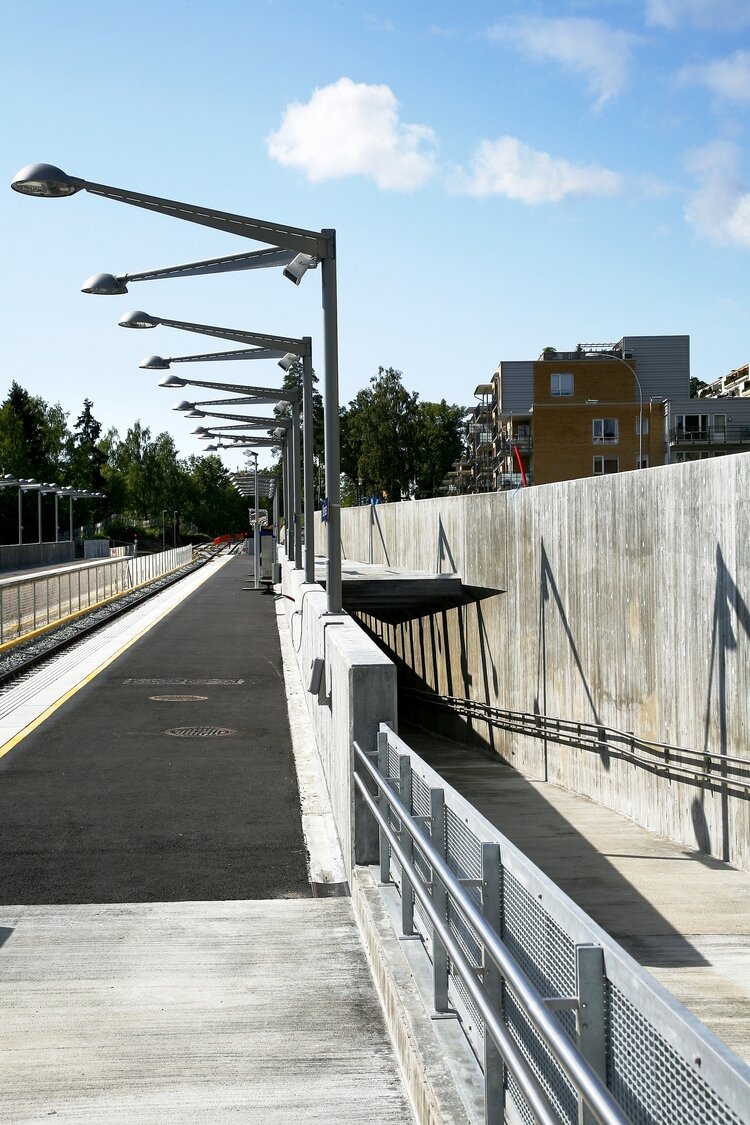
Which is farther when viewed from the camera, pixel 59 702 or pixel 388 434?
pixel 388 434

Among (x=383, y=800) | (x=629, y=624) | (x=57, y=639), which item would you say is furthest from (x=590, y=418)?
(x=383, y=800)

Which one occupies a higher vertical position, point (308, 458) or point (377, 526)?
point (308, 458)

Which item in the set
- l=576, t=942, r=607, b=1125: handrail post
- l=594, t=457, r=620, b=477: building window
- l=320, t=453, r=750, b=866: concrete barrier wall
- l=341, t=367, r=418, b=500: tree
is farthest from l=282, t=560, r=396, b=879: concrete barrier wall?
l=341, t=367, r=418, b=500: tree

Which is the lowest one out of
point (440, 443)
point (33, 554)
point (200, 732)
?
point (200, 732)

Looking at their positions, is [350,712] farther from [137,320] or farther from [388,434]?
[388,434]

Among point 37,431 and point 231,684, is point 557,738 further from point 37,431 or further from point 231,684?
point 37,431

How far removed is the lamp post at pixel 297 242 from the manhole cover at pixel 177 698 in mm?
4485

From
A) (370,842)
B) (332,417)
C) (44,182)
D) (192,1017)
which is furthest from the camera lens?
(332,417)

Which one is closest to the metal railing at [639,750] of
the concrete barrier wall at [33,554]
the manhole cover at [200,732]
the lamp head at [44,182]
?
the manhole cover at [200,732]

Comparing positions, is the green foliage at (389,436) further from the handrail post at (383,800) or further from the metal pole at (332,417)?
the handrail post at (383,800)

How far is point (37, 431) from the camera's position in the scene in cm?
13025

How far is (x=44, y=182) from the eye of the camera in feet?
37.8

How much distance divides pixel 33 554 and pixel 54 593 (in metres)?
52.7

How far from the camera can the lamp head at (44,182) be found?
37.5 feet
